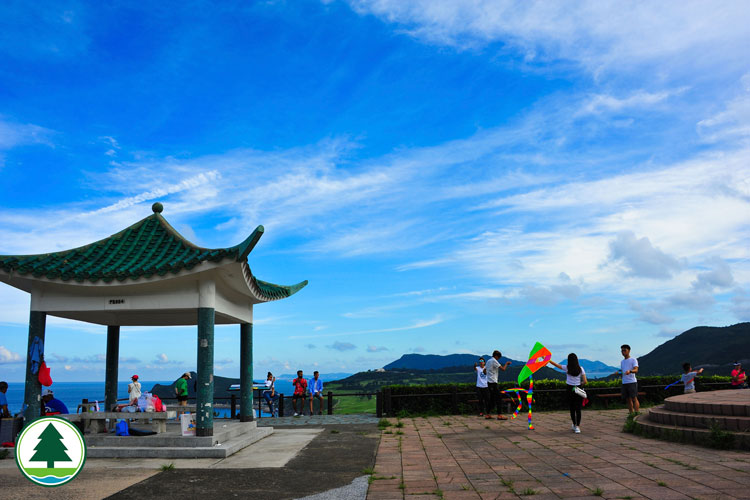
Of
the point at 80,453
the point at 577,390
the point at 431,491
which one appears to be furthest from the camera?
the point at 577,390

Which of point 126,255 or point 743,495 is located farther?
point 126,255

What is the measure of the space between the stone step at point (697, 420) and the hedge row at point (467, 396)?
16.8ft

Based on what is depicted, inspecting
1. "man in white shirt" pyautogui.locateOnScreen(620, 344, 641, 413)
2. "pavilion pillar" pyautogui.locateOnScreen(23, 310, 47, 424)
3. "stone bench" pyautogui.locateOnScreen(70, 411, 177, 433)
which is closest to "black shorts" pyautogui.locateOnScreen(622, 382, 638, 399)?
"man in white shirt" pyautogui.locateOnScreen(620, 344, 641, 413)

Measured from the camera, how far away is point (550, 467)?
25.8 ft

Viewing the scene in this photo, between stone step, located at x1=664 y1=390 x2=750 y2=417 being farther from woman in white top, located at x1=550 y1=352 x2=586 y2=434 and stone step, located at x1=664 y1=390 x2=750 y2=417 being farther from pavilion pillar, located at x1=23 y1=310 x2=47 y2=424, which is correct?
pavilion pillar, located at x1=23 y1=310 x2=47 y2=424

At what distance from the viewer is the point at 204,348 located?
10555 mm

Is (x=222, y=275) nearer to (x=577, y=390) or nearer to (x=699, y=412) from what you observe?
Result: (x=577, y=390)

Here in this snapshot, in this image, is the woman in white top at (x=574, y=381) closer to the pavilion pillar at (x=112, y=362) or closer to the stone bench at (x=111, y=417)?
the stone bench at (x=111, y=417)

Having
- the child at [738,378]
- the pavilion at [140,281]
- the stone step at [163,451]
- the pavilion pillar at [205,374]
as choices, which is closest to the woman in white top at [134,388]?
the pavilion at [140,281]

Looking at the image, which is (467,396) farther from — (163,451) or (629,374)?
(163,451)

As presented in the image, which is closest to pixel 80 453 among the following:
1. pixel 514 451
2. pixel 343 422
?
pixel 514 451

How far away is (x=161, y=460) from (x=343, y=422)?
6.50 meters

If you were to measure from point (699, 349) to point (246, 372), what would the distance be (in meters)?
99.3

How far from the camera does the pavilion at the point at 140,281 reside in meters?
10.4
